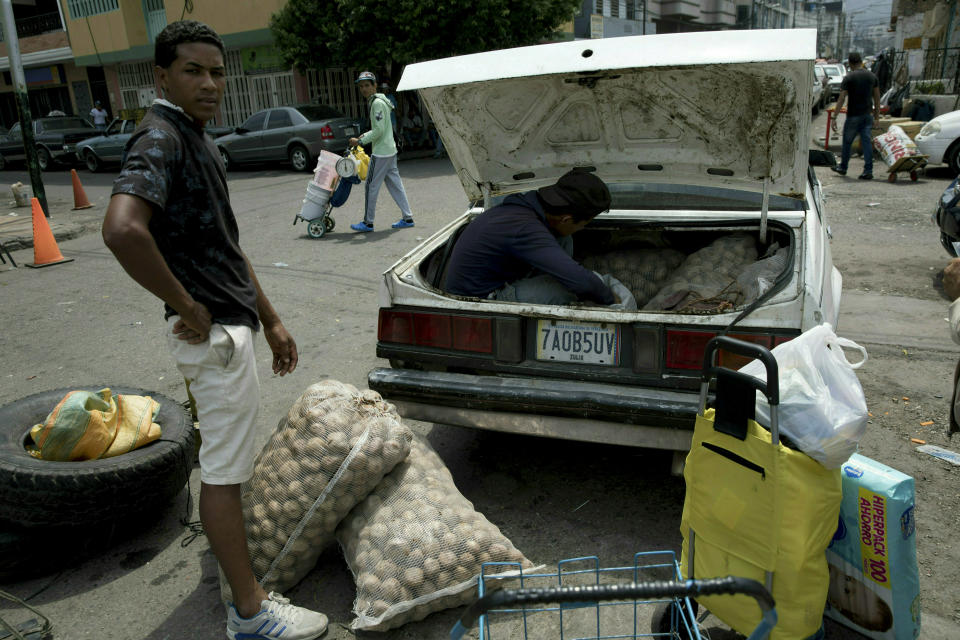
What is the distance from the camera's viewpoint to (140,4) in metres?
27.2

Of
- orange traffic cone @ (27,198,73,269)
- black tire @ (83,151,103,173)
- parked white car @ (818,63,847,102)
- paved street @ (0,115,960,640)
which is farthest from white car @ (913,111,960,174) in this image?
parked white car @ (818,63,847,102)

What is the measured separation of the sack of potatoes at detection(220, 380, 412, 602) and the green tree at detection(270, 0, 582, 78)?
15758 millimetres

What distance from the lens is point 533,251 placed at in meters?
3.28

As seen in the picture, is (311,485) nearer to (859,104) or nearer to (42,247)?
(42,247)

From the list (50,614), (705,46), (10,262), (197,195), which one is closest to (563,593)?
(197,195)

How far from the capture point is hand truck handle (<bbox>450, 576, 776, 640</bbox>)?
1.18m

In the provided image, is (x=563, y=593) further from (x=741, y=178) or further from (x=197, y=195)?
(x=741, y=178)

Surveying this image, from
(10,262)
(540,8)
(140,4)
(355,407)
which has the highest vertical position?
(140,4)

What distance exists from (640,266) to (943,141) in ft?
32.3

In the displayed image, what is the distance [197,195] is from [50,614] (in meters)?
1.79

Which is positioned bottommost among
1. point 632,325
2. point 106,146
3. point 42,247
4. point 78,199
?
point 78,199

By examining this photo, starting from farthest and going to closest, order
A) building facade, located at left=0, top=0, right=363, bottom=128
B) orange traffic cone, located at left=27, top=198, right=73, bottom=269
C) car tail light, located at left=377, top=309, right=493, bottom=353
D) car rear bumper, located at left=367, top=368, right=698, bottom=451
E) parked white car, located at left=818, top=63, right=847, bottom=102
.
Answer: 1. parked white car, located at left=818, top=63, right=847, bottom=102
2. building facade, located at left=0, top=0, right=363, bottom=128
3. orange traffic cone, located at left=27, top=198, right=73, bottom=269
4. car tail light, located at left=377, top=309, right=493, bottom=353
5. car rear bumper, located at left=367, top=368, right=698, bottom=451

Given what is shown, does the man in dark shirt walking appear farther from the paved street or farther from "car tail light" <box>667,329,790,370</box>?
"car tail light" <box>667,329,790,370</box>

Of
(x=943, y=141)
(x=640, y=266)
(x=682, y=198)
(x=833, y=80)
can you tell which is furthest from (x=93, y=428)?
(x=833, y=80)
